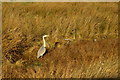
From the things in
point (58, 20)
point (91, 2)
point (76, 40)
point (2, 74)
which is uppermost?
point (91, 2)

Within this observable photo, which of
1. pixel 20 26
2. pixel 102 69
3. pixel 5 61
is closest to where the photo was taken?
pixel 102 69

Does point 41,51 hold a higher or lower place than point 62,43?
lower

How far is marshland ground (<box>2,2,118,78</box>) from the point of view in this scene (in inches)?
144

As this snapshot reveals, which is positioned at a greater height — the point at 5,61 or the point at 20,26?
the point at 20,26

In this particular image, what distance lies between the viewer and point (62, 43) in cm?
527

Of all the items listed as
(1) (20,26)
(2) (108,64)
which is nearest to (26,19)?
(1) (20,26)

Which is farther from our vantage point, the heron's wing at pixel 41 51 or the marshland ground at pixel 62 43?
the heron's wing at pixel 41 51

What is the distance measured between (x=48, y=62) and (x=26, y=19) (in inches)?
72.2

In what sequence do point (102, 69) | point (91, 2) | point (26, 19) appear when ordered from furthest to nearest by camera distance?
1. point (91, 2)
2. point (26, 19)
3. point (102, 69)

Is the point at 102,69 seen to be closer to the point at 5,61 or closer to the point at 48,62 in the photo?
the point at 48,62

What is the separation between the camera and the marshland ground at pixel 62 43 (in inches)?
144

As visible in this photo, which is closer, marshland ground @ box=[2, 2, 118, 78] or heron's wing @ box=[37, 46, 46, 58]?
marshland ground @ box=[2, 2, 118, 78]

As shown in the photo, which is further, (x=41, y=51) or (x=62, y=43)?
(x=62, y=43)

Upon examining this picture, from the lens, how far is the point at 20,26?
543 cm
